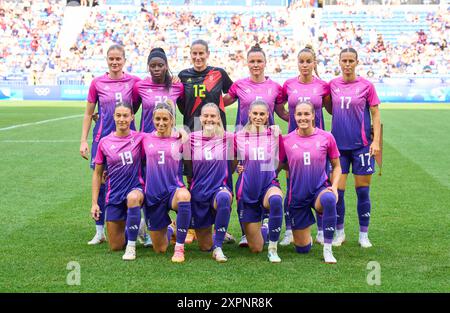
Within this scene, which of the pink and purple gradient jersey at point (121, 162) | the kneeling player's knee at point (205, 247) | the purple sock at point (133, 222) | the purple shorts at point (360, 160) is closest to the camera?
the purple sock at point (133, 222)

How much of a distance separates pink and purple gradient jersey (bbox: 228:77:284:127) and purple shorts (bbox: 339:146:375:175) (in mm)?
755

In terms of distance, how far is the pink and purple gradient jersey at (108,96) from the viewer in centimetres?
674

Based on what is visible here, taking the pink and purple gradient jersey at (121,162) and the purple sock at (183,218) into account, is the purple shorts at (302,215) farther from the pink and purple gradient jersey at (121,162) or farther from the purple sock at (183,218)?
the pink and purple gradient jersey at (121,162)

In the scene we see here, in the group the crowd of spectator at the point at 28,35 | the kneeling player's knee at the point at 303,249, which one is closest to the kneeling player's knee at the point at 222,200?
the kneeling player's knee at the point at 303,249

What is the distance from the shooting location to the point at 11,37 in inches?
1474

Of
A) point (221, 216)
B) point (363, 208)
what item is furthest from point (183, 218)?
point (363, 208)

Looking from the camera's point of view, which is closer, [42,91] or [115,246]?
[115,246]

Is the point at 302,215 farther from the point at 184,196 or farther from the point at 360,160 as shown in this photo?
the point at 184,196

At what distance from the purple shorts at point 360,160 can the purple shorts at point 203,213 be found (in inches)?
48.5

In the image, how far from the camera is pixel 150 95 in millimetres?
6684

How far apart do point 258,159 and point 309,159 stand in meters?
0.43
